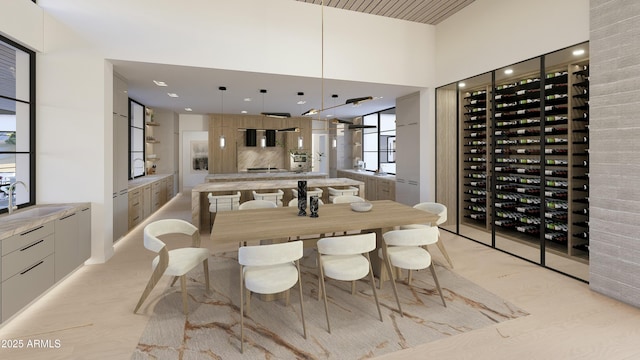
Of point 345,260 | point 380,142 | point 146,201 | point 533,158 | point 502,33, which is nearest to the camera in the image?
point 345,260

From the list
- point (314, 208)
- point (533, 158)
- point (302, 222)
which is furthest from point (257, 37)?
point (533, 158)

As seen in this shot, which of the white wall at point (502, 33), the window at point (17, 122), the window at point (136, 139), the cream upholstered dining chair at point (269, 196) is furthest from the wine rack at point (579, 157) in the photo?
the window at point (136, 139)

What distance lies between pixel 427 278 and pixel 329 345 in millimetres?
1672

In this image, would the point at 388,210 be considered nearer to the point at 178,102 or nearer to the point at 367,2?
the point at 367,2

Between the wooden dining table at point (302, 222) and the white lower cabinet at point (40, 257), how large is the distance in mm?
1531

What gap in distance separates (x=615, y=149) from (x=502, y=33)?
2.20 m

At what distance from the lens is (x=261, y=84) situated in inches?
213

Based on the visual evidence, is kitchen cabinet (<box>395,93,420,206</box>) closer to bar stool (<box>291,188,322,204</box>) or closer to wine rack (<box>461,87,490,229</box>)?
wine rack (<box>461,87,490,229</box>)

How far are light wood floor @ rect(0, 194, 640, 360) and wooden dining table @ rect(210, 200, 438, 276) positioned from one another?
0.98 meters

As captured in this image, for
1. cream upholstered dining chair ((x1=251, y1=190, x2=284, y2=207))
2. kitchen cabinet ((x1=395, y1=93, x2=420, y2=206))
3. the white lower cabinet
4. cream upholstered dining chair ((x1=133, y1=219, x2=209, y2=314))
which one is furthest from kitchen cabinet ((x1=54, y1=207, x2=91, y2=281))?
kitchen cabinet ((x1=395, y1=93, x2=420, y2=206))

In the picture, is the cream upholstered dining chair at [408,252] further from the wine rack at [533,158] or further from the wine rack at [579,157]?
the wine rack at [579,157]

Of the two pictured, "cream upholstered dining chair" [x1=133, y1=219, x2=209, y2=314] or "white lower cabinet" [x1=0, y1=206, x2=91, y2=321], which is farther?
"cream upholstered dining chair" [x1=133, y1=219, x2=209, y2=314]

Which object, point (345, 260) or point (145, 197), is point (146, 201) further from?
point (345, 260)

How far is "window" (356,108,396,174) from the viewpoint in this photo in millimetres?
8671
